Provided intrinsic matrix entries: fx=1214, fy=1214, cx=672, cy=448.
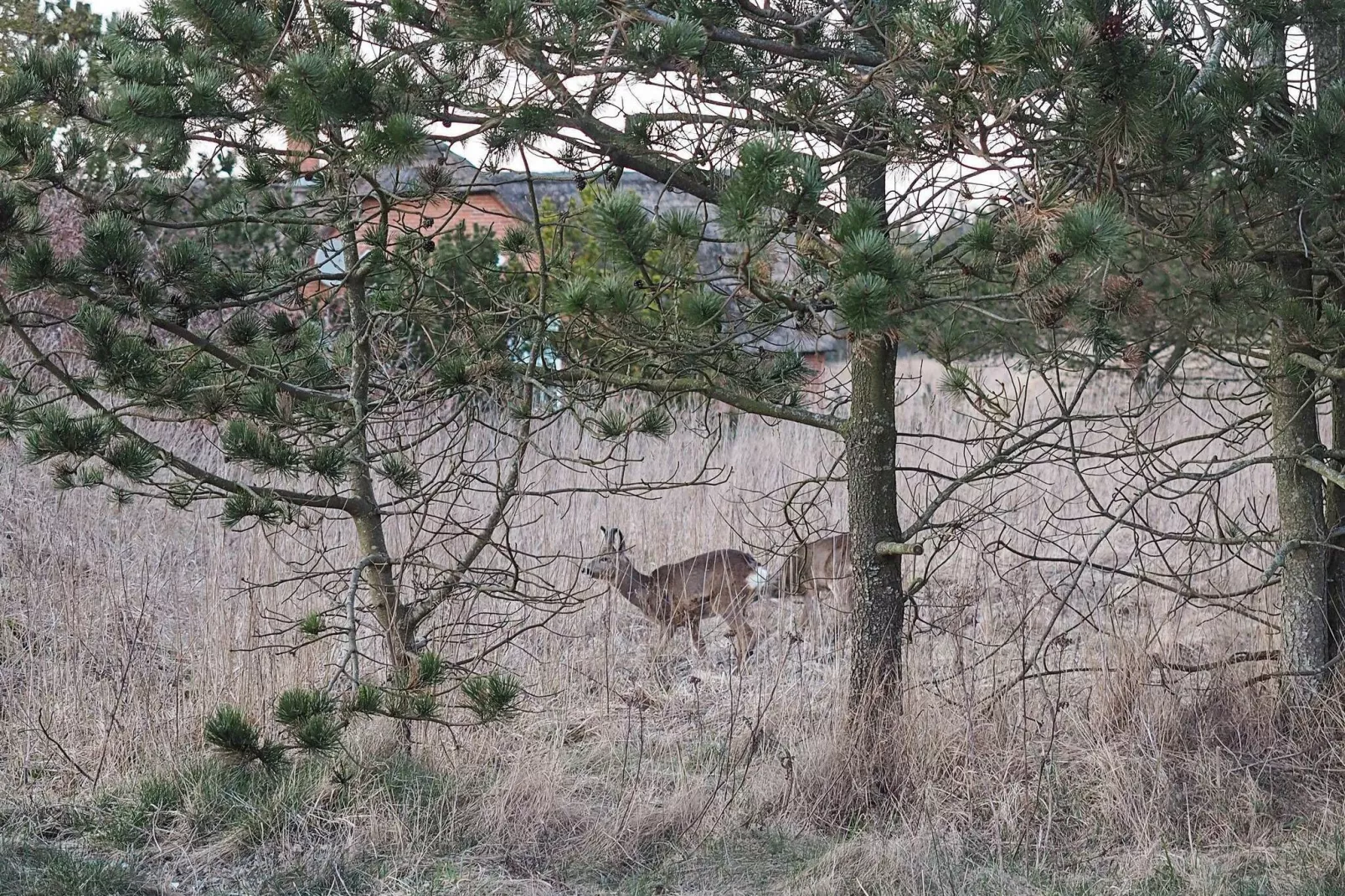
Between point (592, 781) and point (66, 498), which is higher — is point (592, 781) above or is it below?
below

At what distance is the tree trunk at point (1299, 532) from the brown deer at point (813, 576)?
1.96 metres

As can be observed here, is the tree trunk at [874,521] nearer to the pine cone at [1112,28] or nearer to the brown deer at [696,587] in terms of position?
the brown deer at [696,587]

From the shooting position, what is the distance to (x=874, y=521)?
478 centimetres

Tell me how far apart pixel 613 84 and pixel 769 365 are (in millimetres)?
1844

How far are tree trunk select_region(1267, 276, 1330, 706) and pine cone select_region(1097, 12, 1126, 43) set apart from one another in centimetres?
233

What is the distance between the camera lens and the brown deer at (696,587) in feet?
21.3

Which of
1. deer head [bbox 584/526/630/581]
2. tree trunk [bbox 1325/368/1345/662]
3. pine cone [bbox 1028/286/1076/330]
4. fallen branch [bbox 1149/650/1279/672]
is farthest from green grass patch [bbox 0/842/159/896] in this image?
tree trunk [bbox 1325/368/1345/662]

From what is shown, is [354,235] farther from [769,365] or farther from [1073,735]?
[1073,735]

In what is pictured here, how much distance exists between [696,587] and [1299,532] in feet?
10.0

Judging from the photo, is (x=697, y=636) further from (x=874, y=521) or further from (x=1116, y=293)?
(x=1116, y=293)

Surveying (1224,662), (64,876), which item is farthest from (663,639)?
(64,876)

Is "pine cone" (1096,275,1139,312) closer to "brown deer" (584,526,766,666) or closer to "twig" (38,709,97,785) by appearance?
"brown deer" (584,526,766,666)

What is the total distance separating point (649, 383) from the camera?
4656 mm

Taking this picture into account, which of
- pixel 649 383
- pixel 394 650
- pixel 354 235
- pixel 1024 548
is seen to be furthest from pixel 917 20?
pixel 1024 548
